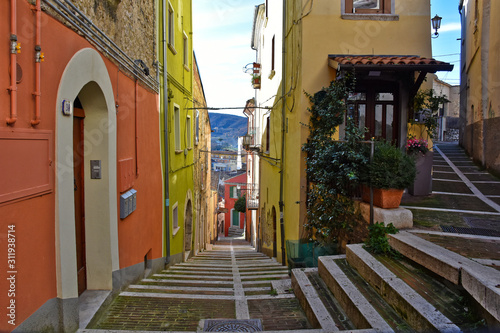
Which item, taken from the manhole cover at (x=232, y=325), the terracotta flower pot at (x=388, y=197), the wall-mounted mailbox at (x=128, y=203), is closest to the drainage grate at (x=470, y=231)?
the terracotta flower pot at (x=388, y=197)

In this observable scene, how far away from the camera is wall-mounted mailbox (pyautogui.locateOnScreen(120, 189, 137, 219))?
5431 millimetres

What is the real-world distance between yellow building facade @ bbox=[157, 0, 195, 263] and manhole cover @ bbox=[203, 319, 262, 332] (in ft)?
15.8

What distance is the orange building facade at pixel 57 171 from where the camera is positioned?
8.89 ft

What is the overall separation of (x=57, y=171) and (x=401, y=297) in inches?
147

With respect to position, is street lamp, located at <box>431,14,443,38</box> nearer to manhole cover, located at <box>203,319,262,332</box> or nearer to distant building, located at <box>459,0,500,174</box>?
distant building, located at <box>459,0,500,174</box>

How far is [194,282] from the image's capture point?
21.7 feet

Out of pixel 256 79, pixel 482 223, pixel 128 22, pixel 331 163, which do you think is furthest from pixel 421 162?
pixel 256 79

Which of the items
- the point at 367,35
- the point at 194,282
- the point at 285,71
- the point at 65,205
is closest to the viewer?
the point at 65,205

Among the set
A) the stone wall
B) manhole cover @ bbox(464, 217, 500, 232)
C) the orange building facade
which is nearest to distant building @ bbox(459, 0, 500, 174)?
manhole cover @ bbox(464, 217, 500, 232)

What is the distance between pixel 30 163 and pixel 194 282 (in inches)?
171

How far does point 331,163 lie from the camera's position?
7414 mm

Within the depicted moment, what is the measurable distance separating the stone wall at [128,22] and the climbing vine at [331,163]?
3.87 meters

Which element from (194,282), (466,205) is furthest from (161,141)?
(466,205)

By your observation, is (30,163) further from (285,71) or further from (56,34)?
(285,71)
